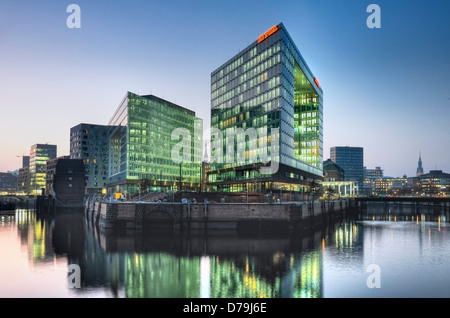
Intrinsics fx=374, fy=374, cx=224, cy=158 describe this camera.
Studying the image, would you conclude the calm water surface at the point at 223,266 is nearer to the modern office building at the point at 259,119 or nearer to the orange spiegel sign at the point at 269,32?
the modern office building at the point at 259,119

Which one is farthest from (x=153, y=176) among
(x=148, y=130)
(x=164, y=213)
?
(x=164, y=213)

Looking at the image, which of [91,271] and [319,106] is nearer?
[91,271]

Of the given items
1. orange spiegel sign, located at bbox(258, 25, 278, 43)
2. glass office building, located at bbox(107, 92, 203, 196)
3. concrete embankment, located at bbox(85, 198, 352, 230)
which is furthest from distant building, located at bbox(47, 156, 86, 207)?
concrete embankment, located at bbox(85, 198, 352, 230)

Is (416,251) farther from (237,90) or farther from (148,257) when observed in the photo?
(237,90)

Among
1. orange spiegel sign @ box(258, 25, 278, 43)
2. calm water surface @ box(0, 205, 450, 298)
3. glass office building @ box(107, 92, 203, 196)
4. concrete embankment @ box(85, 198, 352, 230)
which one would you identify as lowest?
calm water surface @ box(0, 205, 450, 298)

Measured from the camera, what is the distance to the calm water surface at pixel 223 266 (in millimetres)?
34688

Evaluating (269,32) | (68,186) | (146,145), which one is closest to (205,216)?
(269,32)

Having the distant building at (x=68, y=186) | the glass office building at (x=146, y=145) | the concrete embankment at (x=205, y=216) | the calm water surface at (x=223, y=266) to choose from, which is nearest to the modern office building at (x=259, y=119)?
the glass office building at (x=146, y=145)

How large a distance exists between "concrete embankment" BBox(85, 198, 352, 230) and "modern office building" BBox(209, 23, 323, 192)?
4857 centimetres

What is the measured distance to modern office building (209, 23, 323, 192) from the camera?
129 meters

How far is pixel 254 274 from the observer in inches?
1606

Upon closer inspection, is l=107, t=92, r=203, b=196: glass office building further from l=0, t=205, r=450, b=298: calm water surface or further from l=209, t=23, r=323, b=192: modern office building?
l=0, t=205, r=450, b=298: calm water surface

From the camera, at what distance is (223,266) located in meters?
45.2

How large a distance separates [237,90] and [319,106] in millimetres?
55978
